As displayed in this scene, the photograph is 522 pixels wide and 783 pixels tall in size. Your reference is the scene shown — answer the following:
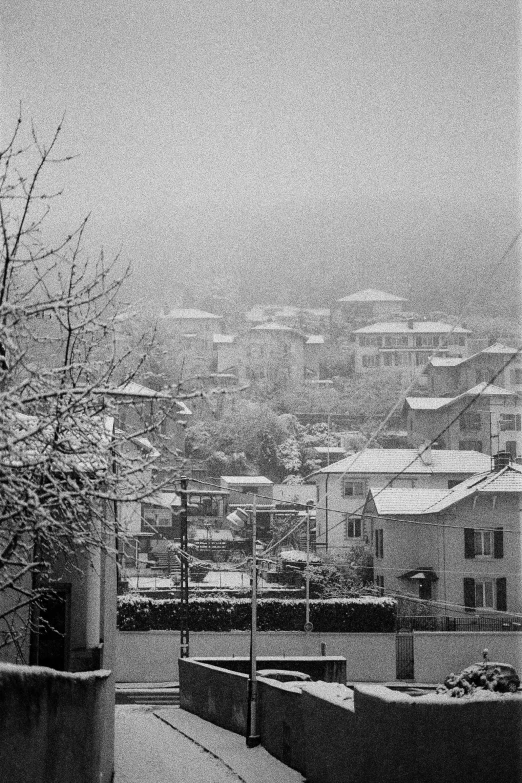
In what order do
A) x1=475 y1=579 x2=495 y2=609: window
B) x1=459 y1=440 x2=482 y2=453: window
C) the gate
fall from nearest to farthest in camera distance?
the gate → x1=475 y1=579 x2=495 y2=609: window → x1=459 y1=440 x2=482 y2=453: window

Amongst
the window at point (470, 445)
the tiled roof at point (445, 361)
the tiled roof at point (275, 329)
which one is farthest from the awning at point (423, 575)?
the tiled roof at point (275, 329)

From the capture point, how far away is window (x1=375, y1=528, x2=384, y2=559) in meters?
31.8

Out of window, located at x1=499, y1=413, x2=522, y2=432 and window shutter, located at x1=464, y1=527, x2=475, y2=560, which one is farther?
window, located at x1=499, y1=413, x2=522, y2=432

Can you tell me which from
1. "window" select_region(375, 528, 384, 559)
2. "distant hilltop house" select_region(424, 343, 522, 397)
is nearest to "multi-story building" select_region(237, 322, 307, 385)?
"distant hilltop house" select_region(424, 343, 522, 397)

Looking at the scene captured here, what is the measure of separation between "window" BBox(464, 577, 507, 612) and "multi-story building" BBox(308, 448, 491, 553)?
9218 millimetres

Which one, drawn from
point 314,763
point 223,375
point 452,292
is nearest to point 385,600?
point 314,763

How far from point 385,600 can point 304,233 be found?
78.3m

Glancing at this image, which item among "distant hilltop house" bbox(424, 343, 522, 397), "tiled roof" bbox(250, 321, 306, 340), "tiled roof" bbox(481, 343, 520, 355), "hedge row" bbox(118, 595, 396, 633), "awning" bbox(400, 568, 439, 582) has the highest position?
"tiled roof" bbox(250, 321, 306, 340)

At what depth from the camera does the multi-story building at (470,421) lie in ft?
178

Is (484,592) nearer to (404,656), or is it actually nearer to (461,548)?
(461,548)

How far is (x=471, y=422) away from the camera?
188 feet

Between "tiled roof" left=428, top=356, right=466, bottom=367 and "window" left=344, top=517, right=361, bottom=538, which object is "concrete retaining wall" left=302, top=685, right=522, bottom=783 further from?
"tiled roof" left=428, top=356, right=466, bottom=367

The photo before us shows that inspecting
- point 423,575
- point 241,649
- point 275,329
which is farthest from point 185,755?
point 275,329

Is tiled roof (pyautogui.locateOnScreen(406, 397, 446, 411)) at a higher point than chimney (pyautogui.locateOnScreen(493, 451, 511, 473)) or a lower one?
higher
